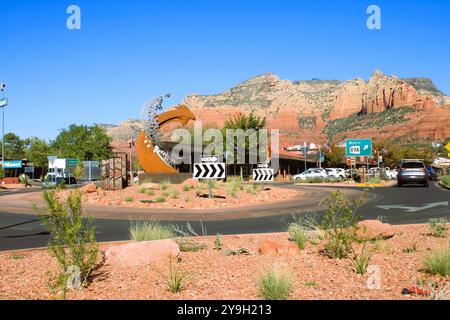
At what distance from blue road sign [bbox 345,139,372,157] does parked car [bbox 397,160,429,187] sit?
1064 centimetres

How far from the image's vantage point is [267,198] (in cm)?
2453

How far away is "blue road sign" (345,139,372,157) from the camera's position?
1885 inches

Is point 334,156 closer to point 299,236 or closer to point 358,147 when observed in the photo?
point 358,147

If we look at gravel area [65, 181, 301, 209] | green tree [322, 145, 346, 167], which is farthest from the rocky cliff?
gravel area [65, 181, 301, 209]

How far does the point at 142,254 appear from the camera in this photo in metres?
7.43

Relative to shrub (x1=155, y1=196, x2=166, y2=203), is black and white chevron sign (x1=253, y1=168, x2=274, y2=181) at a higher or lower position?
higher

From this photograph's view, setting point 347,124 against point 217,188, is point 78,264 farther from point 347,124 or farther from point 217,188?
point 347,124

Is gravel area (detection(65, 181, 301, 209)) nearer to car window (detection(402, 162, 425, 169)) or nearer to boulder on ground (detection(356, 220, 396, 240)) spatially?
boulder on ground (detection(356, 220, 396, 240))

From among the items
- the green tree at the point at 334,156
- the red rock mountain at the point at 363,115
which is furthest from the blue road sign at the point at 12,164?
the red rock mountain at the point at 363,115

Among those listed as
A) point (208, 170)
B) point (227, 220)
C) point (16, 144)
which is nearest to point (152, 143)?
point (208, 170)

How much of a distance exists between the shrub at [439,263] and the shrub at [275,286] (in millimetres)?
2262

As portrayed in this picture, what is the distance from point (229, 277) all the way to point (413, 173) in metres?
32.6

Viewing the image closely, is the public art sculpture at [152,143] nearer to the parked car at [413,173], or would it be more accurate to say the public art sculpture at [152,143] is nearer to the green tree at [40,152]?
the parked car at [413,173]
